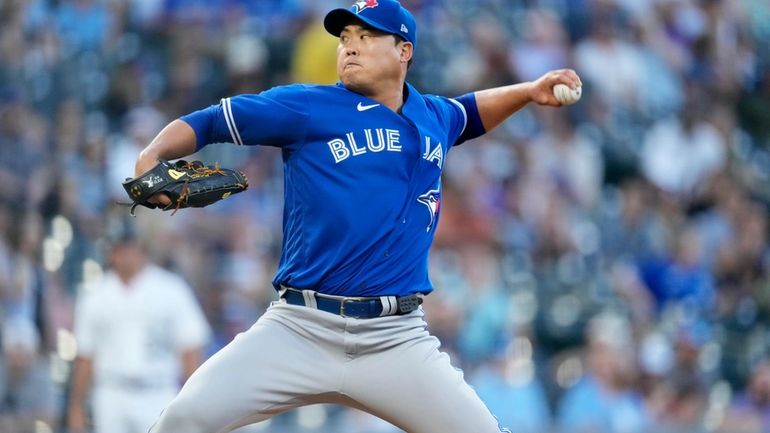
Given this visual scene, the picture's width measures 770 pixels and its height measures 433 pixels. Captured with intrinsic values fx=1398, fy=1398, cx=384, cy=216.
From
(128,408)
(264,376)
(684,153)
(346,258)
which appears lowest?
(128,408)

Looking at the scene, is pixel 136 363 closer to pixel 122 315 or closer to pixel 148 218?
pixel 122 315

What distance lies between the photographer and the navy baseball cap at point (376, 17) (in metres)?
4.99

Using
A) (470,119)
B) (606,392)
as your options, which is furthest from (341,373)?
(606,392)

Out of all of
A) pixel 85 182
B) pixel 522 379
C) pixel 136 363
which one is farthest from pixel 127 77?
pixel 522 379

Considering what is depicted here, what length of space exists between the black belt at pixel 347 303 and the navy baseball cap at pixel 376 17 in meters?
0.97

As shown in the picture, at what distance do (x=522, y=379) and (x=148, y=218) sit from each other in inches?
107

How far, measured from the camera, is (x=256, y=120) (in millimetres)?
4789

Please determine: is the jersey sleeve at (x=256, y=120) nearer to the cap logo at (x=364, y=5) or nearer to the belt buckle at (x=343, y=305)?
the cap logo at (x=364, y=5)

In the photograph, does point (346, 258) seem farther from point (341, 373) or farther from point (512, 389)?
point (512, 389)

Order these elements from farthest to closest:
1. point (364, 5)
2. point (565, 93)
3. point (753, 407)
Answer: point (753, 407) → point (565, 93) → point (364, 5)

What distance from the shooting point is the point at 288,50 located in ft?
36.0

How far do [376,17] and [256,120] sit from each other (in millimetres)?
608

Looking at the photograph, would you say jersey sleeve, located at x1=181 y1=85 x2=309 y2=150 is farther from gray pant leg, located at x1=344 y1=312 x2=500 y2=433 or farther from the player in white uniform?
the player in white uniform

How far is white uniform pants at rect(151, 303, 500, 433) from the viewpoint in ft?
15.5
